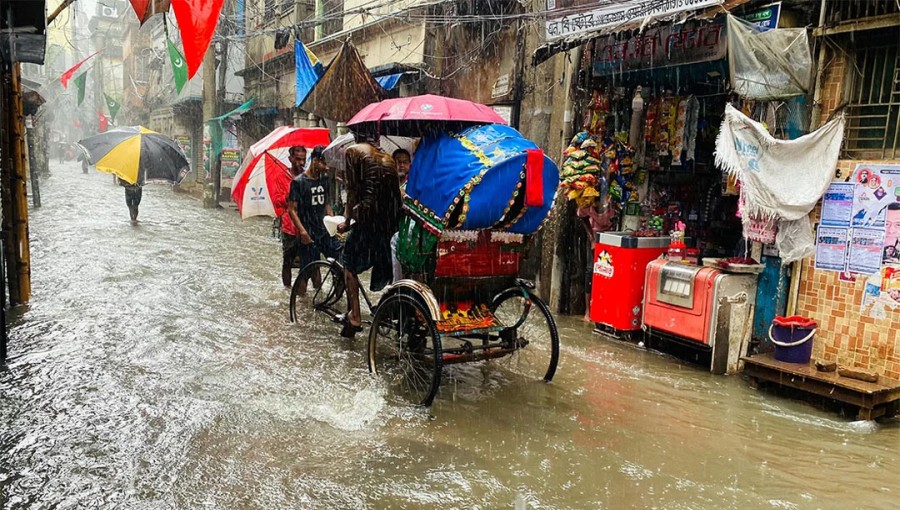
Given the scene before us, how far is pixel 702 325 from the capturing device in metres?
6.66

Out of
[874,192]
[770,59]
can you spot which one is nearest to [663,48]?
[770,59]

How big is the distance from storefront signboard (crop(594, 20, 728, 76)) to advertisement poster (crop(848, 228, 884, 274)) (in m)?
2.24

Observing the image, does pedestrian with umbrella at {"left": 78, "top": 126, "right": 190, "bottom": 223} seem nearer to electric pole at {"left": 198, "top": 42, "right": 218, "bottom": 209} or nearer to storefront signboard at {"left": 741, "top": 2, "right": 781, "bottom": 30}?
electric pole at {"left": 198, "top": 42, "right": 218, "bottom": 209}

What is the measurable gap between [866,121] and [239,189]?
292 inches

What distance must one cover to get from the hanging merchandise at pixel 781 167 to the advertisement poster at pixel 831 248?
10cm

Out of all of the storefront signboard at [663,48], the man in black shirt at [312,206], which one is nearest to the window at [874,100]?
the storefront signboard at [663,48]

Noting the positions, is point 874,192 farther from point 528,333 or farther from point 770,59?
point 528,333

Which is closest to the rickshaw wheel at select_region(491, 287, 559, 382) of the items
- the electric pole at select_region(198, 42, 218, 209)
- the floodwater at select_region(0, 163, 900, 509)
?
the floodwater at select_region(0, 163, 900, 509)

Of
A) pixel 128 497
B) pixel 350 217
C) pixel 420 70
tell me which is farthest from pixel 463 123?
pixel 420 70

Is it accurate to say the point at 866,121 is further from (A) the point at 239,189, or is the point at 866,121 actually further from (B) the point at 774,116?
(A) the point at 239,189

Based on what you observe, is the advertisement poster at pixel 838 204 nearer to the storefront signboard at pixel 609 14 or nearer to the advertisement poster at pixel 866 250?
the advertisement poster at pixel 866 250

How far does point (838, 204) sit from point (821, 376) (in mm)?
1607

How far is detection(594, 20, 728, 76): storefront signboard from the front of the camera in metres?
6.69

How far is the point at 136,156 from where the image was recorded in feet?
47.4
